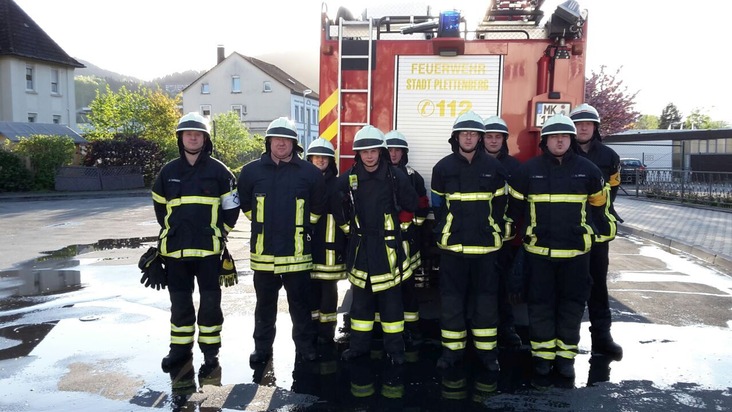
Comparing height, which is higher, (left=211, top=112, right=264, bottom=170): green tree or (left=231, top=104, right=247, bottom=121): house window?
(left=231, top=104, right=247, bottom=121): house window

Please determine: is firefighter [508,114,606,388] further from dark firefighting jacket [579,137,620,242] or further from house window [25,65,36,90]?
house window [25,65,36,90]

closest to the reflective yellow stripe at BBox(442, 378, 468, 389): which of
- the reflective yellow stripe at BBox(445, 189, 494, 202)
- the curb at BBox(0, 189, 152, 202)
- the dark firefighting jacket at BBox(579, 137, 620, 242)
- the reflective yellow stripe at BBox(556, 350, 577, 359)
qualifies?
the reflective yellow stripe at BBox(556, 350, 577, 359)

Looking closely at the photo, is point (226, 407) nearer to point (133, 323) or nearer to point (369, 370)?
point (369, 370)

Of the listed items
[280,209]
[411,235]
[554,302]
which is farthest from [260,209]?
[554,302]

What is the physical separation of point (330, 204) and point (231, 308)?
2189 mm

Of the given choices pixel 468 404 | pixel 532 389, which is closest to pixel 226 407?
pixel 468 404

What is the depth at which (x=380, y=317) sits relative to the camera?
4.66 m

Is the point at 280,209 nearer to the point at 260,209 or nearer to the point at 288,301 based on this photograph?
the point at 260,209

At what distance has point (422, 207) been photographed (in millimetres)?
5094

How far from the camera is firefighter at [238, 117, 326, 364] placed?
453 cm

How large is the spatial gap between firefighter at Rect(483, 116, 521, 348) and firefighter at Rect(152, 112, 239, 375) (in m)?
2.24

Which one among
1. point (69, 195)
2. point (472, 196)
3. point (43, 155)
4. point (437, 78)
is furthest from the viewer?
point (43, 155)

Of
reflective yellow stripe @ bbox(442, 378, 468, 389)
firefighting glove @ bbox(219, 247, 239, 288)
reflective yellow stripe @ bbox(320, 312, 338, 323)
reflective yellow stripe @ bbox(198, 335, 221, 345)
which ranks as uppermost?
firefighting glove @ bbox(219, 247, 239, 288)

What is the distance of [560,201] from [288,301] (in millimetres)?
2226
